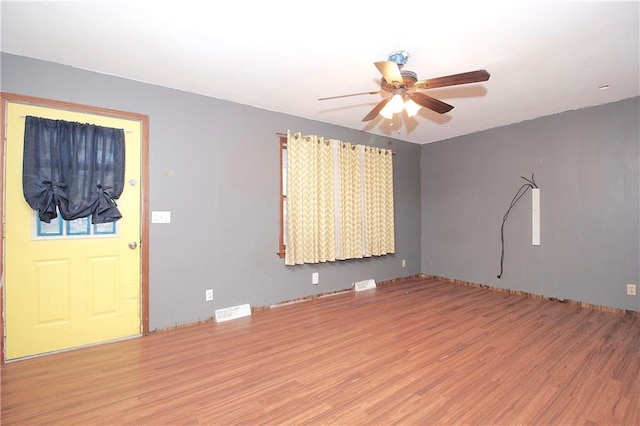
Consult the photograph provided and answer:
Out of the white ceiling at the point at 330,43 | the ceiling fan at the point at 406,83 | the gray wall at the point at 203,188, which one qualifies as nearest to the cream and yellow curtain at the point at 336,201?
the gray wall at the point at 203,188

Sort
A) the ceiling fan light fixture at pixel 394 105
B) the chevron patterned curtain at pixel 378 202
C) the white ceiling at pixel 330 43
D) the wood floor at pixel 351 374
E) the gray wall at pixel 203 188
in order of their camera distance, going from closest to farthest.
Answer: the wood floor at pixel 351 374
the white ceiling at pixel 330 43
the ceiling fan light fixture at pixel 394 105
the gray wall at pixel 203 188
the chevron patterned curtain at pixel 378 202

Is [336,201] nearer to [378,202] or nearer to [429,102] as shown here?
[378,202]

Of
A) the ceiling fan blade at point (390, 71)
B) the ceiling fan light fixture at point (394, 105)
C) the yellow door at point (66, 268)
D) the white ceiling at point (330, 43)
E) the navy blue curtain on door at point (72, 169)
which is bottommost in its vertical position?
the yellow door at point (66, 268)

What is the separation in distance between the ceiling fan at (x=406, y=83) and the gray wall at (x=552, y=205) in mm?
2490

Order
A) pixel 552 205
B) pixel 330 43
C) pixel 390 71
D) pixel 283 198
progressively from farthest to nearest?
pixel 552 205
pixel 283 198
pixel 330 43
pixel 390 71

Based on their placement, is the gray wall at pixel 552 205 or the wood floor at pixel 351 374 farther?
the gray wall at pixel 552 205

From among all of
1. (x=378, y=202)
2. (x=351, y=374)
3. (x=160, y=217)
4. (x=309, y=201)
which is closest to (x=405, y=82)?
(x=309, y=201)

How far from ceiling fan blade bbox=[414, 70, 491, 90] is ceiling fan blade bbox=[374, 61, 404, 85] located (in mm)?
190

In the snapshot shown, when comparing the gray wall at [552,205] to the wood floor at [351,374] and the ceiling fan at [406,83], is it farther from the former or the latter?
the ceiling fan at [406,83]

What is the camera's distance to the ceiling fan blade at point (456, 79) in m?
2.15

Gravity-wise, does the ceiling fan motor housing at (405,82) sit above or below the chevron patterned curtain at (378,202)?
above

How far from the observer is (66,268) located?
263 centimetres

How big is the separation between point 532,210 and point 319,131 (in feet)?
10.8

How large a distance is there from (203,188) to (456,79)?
2703 mm
